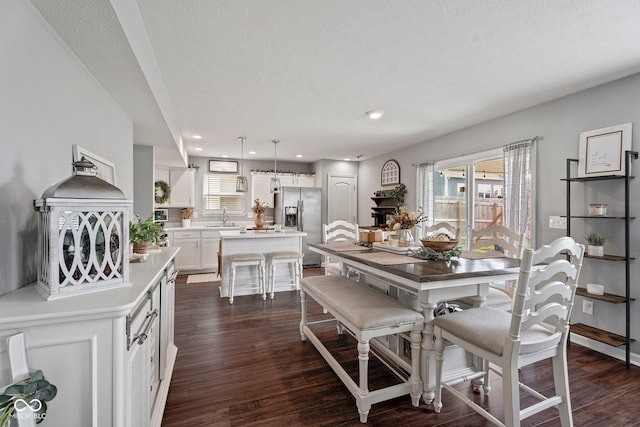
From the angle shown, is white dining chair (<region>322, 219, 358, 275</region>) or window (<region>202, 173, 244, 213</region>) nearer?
white dining chair (<region>322, 219, 358, 275</region>)

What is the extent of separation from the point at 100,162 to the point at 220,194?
191 inches

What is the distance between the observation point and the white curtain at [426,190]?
5.08 m

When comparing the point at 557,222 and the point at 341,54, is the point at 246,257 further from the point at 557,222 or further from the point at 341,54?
the point at 557,222

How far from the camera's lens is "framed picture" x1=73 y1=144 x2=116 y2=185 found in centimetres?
169

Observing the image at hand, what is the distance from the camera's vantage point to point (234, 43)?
220 cm

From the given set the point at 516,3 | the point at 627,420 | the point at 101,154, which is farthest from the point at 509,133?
the point at 101,154

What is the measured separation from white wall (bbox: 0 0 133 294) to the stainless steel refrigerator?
16.5ft

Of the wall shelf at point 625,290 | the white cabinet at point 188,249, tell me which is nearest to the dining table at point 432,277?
the wall shelf at point 625,290

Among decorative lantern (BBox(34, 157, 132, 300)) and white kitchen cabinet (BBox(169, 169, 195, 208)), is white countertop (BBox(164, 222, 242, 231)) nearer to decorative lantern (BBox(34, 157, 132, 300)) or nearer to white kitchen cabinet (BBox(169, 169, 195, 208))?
white kitchen cabinet (BBox(169, 169, 195, 208))

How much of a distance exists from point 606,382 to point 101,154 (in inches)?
165

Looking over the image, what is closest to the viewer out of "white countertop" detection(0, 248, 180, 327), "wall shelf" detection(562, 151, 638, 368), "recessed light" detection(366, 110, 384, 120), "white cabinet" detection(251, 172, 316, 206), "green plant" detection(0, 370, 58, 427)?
"green plant" detection(0, 370, 58, 427)

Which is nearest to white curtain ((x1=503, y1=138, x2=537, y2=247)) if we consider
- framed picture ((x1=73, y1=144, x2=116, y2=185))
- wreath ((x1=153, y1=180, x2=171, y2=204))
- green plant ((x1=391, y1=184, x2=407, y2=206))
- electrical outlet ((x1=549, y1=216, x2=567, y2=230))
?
electrical outlet ((x1=549, y1=216, x2=567, y2=230))

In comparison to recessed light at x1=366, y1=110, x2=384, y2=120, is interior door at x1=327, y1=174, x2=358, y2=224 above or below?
below

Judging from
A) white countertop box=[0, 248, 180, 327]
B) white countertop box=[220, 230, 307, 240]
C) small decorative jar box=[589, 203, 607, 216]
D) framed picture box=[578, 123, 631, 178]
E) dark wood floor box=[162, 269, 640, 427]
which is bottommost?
dark wood floor box=[162, 269, 640, 427]
